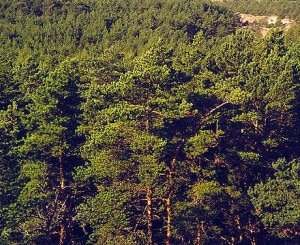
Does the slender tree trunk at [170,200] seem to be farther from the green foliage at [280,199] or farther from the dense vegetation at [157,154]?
the green foliage at [280,199]

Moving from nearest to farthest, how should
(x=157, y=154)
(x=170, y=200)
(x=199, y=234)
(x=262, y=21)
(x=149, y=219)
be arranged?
(x=157, y=154) < (x=170, y=200) < (x=149, y=219) < (x=199, y=234) < (x=262, y=21)

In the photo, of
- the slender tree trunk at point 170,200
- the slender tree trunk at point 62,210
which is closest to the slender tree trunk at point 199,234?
the slender tree trunk at point 170,200

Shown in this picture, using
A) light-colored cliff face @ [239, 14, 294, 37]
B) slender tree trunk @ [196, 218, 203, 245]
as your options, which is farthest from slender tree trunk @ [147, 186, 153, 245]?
light-colored cliff face @ [239, 14, 294, 37]

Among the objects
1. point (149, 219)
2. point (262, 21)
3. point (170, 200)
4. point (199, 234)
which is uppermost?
point (170, 200)

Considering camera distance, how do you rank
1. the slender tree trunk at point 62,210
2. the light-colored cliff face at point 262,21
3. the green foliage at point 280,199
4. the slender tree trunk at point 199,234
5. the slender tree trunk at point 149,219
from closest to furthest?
the slender tree trunk at point 149,219 → the green foliage at point 280,199 → the slender tree trunk at point 199,234 → the slender tree trunk at point 62,210 → the light-colored cliff face at point 262,21

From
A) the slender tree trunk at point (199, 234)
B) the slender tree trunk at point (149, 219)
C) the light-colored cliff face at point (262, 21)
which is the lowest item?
the light-colored cliff face at point (262, 21)

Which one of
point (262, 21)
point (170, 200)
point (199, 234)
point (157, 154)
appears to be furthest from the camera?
point (262, 21)

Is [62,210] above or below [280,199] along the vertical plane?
below

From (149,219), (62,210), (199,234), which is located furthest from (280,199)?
(62,210)

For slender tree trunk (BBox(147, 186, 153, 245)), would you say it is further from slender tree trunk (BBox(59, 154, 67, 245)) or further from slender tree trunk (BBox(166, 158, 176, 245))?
slender tree trunk (BBox(59, 154, 67, 245))

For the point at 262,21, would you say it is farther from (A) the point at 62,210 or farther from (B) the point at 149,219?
(B) the point at 149,219
